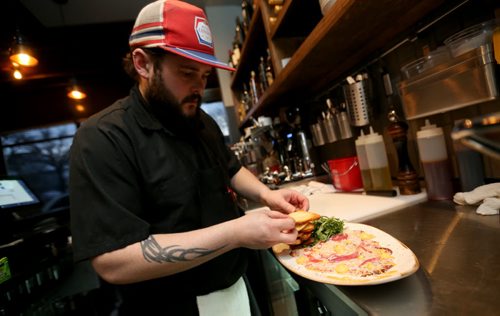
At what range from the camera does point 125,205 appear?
774 mm

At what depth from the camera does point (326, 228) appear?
936 mm

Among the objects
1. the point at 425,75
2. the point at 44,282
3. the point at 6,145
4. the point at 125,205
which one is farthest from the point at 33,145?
the point at 425,75

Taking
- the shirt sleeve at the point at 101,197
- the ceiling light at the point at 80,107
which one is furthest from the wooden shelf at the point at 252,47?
the ceiling light at the point at 80,107

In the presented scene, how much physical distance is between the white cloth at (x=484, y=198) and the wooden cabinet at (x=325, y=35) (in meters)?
0.67

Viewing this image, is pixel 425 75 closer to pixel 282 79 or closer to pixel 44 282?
pixel 282 79

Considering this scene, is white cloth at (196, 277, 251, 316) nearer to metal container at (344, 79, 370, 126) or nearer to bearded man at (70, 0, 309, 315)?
bearded man at (70, 0, 309, 315)

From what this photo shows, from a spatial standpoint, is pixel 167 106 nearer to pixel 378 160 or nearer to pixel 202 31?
pixel 202 31

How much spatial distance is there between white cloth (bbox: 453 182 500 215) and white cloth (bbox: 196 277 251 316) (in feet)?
2.68

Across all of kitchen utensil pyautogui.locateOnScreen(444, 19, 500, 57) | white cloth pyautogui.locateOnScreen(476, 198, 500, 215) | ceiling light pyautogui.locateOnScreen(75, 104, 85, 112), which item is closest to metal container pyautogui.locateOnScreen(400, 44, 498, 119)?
kitchen utensil pyautogui.locateOnScreen(444, 19, 500, 57)

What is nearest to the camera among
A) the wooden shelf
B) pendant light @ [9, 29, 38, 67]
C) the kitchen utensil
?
the kitchen utensil

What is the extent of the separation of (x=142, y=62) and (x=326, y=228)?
885 mm

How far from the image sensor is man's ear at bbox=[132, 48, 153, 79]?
3.30 ft

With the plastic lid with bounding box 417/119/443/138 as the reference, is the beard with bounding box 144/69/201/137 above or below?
above

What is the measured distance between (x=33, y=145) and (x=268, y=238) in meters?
6.81
